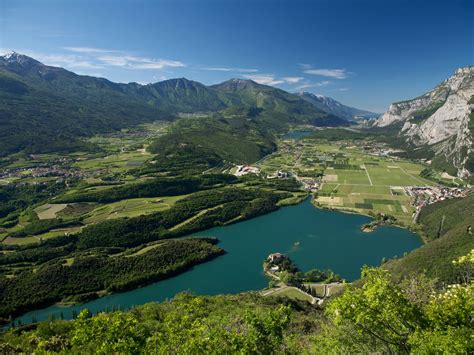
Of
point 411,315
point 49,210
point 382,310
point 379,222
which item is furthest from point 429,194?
point 49,210

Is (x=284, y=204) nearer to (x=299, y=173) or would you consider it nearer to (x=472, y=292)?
(x=299, y=173)

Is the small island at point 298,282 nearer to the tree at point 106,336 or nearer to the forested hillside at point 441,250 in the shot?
the forested hillside at point 441,250

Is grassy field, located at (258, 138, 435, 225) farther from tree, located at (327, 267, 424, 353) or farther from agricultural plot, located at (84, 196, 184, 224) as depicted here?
tree, located at (327, 267, 424, 353)

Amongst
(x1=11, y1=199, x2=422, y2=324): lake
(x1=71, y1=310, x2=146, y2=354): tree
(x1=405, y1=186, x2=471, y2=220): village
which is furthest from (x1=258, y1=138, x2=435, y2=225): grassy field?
(x1=71, y1=310, x2=146, y2=354): tree

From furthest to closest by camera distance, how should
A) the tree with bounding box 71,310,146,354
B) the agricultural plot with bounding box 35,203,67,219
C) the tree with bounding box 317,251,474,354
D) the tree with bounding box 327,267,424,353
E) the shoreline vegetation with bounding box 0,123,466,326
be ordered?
the agricultural plot with bounding box 35,203,67,219
the shoreline vegetation with bounding box 0,123,466,326
the tree with bounding box 71,310,146,354
the tree with bounding box 327,267,424,353
the tree with bounding box 317,251,474,354

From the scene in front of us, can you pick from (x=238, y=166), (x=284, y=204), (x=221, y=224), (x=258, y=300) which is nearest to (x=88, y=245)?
(x=221, y=224)

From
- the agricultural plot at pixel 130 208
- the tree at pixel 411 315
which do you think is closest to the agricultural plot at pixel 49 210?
the agricultural plot at pixel 130 208

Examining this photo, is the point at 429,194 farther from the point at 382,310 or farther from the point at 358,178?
the point at 382,310
